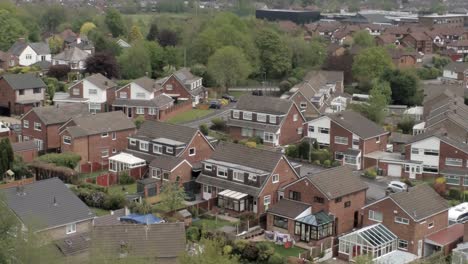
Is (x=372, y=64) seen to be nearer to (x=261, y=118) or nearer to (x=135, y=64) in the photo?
(x=135, y=64)

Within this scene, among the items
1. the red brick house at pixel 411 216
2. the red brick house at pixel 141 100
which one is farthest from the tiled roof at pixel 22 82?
the red brick house at pixel 411 216

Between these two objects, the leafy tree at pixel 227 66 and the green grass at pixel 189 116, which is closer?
the green grass at pixel 189 116

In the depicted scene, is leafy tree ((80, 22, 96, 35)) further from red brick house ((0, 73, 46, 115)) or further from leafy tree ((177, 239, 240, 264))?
leafy tree ((177, 239, 240, 264))

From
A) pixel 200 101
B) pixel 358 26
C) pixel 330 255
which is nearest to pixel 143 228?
pixel 330 255

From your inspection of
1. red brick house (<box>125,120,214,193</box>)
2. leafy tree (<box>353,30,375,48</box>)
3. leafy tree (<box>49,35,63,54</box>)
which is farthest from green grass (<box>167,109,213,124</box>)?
leafy tree (<box>353,30,375,48</box>)

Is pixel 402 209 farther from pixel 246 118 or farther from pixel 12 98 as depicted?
pixel 12 98

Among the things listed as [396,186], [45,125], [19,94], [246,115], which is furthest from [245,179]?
[19,94]

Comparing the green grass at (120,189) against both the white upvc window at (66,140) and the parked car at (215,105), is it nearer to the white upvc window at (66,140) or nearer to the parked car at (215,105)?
the white upvc window at (66,140)
